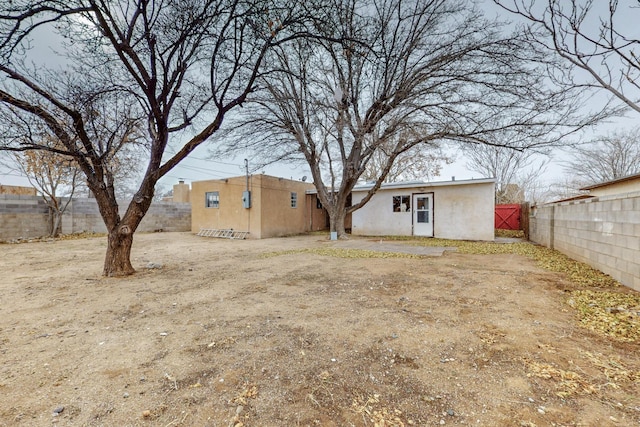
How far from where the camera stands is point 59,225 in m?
12.2

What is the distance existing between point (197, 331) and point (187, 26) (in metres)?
4.63

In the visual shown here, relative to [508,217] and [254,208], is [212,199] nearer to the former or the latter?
[254,208]

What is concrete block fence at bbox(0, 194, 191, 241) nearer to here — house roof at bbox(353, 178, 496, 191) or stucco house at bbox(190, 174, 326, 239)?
stucco house at bbox(190, 174, 326, 239)

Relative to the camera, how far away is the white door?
11695mm

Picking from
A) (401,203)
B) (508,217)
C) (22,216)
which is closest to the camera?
(22,216)

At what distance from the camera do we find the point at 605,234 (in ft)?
15.4

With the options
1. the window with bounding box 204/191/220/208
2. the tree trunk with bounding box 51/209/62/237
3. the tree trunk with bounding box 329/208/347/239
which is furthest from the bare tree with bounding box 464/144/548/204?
the tree trunk with bounding box 51/209/62/237

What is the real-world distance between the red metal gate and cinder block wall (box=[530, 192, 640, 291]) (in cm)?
761

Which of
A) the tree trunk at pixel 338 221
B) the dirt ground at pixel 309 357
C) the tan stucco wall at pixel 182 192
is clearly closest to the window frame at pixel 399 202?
the tree trunk at pixel 338 221

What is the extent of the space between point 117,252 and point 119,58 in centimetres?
362

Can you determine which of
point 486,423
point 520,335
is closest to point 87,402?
point 486,423

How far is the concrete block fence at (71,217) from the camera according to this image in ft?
35.0

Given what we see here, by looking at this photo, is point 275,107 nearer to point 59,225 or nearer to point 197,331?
point 197,331

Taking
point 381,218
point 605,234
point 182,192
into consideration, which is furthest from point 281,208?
A: point 182,192
